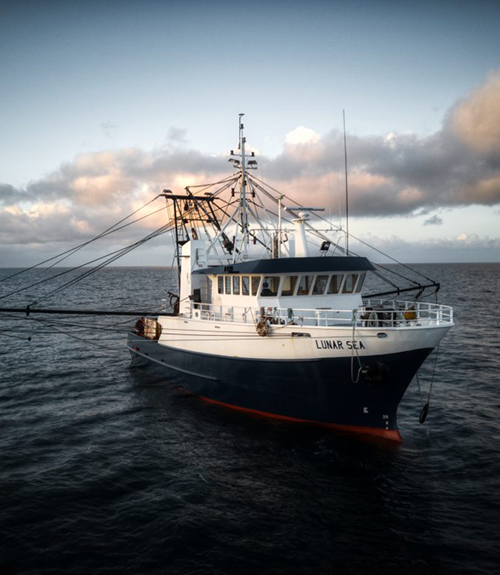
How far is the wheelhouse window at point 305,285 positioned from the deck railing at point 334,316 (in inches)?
34.2

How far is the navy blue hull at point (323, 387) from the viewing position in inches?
572

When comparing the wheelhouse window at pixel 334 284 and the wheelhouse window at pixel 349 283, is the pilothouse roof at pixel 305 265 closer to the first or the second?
the wheelhouse window at pixel 349 283

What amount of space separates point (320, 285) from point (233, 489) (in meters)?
9.10

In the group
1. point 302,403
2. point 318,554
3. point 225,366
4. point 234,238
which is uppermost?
point 234,238

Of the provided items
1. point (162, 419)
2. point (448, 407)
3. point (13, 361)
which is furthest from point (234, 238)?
point (13, 361)

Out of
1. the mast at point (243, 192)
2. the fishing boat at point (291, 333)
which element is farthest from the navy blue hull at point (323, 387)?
the mast at point (243, 192)

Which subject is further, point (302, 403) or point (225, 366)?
point (225, 366)

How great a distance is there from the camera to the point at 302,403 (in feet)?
52.1

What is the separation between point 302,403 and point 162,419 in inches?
259

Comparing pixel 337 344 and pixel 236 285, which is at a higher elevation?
pixel 236 285

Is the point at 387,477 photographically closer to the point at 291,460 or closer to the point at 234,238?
the point at 291,460

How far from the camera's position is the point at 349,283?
1820 cm

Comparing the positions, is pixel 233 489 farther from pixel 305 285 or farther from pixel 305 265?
pixel 305 265

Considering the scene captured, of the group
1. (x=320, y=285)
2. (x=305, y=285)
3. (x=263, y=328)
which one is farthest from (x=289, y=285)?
(x=263, y=328)
